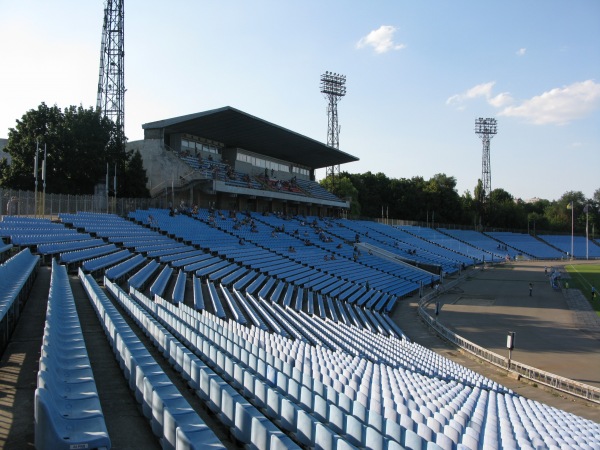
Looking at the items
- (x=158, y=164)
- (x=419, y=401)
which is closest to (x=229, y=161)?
(x=158, y=164)

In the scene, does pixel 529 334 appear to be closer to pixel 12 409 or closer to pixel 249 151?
pixel 12 409

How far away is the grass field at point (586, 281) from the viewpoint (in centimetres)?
2971

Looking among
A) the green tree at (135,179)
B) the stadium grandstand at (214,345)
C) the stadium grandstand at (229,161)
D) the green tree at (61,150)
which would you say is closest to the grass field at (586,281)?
the stadium grandstand at (214,345)

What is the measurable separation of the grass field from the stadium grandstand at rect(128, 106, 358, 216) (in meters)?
24.4

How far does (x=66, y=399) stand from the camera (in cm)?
456

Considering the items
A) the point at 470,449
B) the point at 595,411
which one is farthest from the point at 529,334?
the point at 470,449

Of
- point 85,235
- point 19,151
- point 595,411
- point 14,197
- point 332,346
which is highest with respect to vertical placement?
point 19,151

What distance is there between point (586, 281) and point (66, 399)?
42760 millimetres

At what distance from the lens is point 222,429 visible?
213 inches

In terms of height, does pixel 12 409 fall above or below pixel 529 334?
above

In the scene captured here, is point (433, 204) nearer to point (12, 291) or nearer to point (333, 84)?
point (333, 84)

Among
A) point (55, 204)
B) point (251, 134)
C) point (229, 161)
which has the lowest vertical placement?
point (55, 204)

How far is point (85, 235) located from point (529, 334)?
755 inches

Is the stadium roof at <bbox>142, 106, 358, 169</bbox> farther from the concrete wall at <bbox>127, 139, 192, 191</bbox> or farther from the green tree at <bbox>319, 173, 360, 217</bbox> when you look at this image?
the green tree at <bbox>319, 173, 360, 217</bbox>
